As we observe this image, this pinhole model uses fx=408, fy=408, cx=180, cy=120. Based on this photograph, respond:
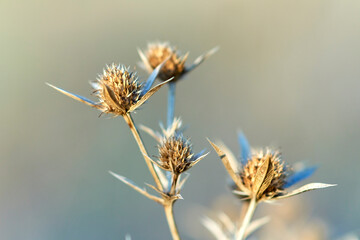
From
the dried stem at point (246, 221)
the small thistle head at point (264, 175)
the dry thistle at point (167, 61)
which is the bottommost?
the dried stem at point (246, 221)

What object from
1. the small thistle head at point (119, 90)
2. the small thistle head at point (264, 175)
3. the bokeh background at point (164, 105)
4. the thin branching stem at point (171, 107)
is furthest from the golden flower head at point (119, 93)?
the bokeh background at point (164, 105)

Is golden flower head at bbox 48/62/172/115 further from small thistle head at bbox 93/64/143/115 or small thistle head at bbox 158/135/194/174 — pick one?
small thistle head at bbox 158/135/194/174

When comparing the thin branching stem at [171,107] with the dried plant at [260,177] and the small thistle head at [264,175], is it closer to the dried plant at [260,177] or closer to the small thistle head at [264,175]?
the dried plant at [260,177]

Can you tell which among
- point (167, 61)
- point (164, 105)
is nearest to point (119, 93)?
point (167, 61)

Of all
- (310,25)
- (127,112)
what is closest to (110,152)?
(310,25)

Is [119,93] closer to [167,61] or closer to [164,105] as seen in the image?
[167,61]

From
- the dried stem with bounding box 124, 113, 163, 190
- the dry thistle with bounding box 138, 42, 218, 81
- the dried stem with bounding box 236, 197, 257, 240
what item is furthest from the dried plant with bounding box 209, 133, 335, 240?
the dry thistle with bounding box 138, 42, 218, 81
